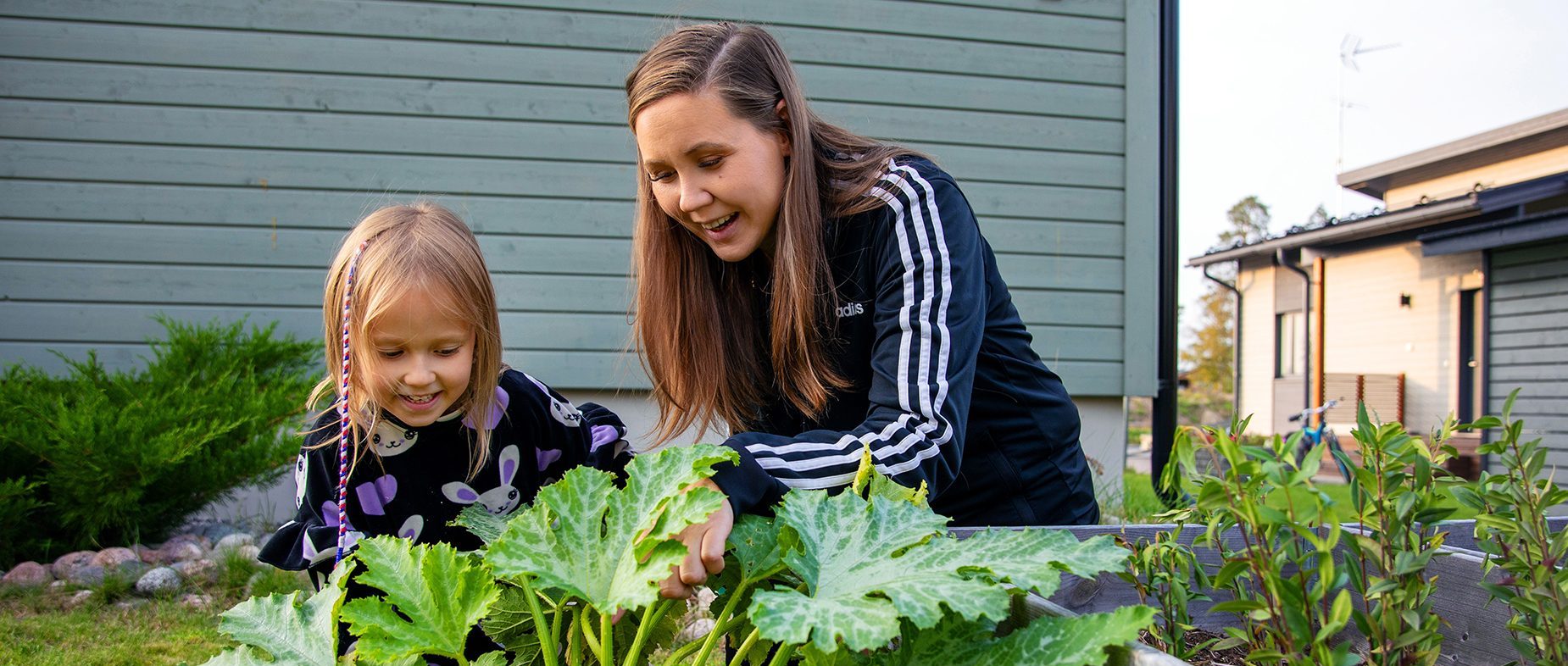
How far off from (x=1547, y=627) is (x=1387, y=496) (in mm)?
137

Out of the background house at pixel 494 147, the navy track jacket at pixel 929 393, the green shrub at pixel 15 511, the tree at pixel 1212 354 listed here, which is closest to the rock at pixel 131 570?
the green shrub at pixel 15 511

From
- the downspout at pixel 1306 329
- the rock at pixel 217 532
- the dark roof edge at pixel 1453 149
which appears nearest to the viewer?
the rock at pixel 217 532

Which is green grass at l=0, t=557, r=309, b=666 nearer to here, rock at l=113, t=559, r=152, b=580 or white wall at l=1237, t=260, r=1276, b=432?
rock at l=113, t=559, r=152, b=580

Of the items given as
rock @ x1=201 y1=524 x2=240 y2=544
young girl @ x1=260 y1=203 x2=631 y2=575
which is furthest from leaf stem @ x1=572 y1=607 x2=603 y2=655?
rock @ x1=201 y1=524 x2=240 y2=544

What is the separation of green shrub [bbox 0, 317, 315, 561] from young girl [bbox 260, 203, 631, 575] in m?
1.37

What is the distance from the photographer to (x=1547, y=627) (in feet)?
2.08

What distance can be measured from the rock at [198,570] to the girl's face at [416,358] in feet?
6.32

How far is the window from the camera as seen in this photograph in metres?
17.5

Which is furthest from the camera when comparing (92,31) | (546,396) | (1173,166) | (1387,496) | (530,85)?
(1173,166)

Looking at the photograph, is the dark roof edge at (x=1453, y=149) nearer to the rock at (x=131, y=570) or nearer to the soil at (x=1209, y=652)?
the soil at (x=1209, y=652)

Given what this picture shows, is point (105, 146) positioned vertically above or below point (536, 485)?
above

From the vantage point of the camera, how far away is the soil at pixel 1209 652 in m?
0.79

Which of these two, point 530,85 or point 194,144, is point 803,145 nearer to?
point 530,85

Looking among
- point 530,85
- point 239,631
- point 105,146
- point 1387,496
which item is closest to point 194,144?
point 105,146
